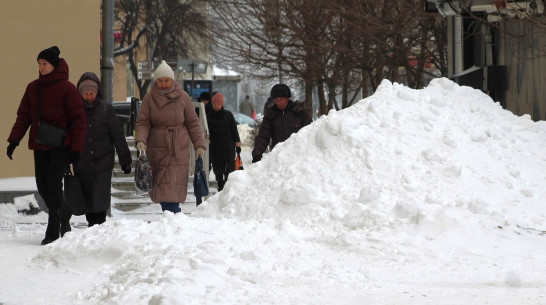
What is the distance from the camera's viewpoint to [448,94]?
1067 cm

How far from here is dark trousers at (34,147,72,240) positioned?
32.1ft

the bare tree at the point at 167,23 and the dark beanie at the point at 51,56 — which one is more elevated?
the bare tree at the point at 167,23

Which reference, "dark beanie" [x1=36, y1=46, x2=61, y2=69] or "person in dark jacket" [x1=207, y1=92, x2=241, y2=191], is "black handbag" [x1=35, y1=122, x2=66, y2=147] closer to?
"dark beanie" [x1=36, y1=46, x2=61, y2=69]

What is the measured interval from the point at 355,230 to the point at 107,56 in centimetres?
674

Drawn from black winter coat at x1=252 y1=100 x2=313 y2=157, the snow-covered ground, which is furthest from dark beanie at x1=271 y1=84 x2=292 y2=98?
the snow-covered ground

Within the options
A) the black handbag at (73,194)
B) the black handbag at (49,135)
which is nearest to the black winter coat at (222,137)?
the black handbag at (73,194)

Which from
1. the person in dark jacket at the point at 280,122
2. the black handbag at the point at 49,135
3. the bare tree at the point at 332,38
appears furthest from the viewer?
the bare tree at the point at 332,38

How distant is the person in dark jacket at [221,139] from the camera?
1548 cm

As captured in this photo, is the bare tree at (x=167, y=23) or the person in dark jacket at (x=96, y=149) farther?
the bare tree at (x=167, y=23)

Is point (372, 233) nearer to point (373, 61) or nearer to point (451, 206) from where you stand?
point (451, 206)

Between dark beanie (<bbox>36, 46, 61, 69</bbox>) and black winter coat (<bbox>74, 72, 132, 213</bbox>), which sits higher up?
dark beanie (<bbox>36, 46, 61, 69</bbox>)

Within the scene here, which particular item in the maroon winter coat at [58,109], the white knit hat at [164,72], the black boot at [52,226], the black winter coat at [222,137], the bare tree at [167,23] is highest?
the bare tree at [167,23]

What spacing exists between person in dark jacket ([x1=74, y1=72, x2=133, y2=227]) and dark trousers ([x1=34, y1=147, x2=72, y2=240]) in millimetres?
267

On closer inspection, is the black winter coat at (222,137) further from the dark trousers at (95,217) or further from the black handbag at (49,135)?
the black handbag at (49,135)
